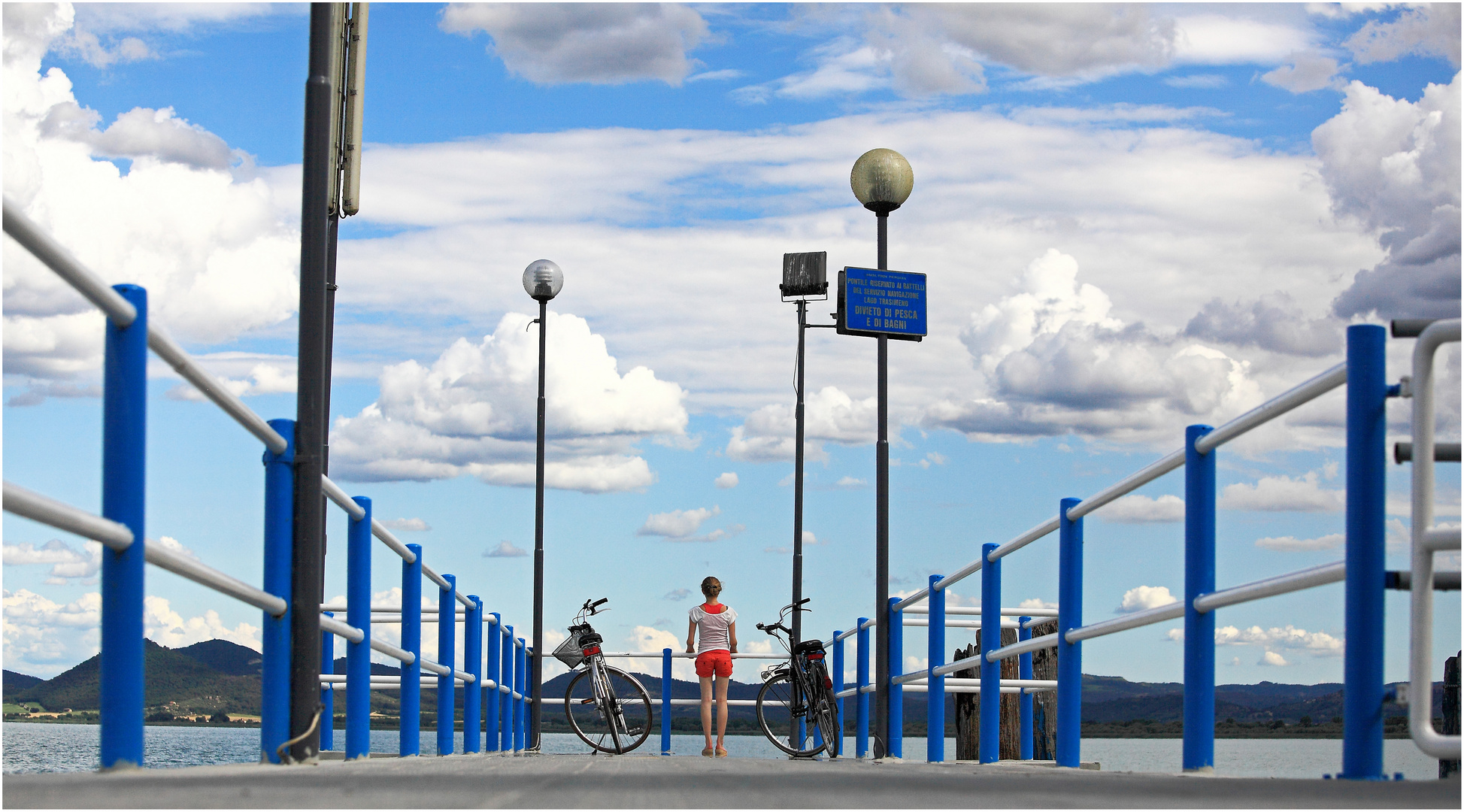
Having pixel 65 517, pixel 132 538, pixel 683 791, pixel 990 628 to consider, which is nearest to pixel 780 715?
pixel 990 628

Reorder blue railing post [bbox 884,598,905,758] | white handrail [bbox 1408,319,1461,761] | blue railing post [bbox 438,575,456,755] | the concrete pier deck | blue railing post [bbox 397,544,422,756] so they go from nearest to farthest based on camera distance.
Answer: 1. the concrete pier deck
2. white handrail [bbox 1408,319,1461,761]
3. blue railing post [bbox 397,544,422,756]
4. blue railing post [bbox 438,575,456,755]
5. blue railing post [bbox 884,598,905,758]

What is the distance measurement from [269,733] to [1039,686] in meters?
4.61

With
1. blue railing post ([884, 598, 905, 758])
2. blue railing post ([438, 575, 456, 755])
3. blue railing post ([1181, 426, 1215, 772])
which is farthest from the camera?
blue railing post ([884, 598, 905, 758])

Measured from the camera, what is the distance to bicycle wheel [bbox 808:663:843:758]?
42.4ft

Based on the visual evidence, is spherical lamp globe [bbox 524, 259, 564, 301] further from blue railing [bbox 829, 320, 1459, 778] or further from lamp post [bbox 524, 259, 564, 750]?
blue railing [bbox 829, 320, 1459, 778]

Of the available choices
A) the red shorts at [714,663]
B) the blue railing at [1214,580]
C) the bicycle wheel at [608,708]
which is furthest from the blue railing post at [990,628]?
the bicycle wheel at [608,708]

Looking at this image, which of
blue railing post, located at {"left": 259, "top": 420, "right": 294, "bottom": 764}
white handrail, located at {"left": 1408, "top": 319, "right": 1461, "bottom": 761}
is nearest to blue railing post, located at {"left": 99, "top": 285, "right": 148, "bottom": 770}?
blue railing post, located at {"left": 259, "top": 420, "right": 294, "bottom": 764}

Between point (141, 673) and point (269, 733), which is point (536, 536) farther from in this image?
A: point (141, 673)

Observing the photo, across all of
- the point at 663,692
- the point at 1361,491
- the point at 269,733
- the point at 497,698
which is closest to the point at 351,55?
the point at 497,698

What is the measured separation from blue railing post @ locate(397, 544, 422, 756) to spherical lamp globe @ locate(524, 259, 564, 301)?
34.2ft

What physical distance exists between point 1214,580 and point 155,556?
120 inches

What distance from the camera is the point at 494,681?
11.1 metres

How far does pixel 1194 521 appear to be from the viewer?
428 centimetres

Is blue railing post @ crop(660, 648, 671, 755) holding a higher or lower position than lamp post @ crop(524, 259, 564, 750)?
lower
